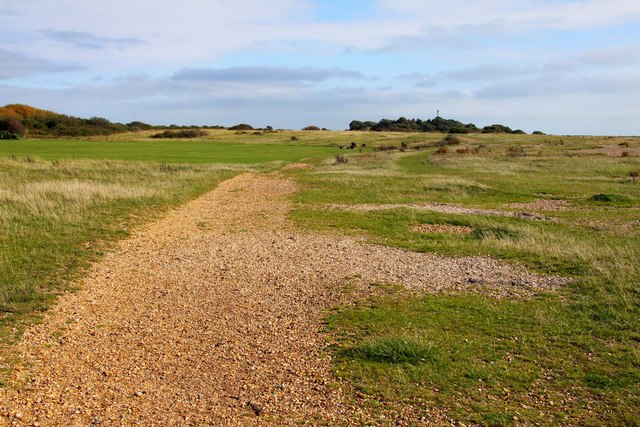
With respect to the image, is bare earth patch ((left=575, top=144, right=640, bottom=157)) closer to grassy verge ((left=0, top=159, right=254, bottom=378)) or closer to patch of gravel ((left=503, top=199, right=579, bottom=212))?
patch of gravel ((left=503, top=199, right=579, bottom=212))

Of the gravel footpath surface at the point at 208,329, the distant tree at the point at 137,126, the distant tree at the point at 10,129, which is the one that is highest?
the distant tree at the point at 137,126

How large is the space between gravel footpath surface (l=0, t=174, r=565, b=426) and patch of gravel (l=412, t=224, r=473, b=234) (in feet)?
9.68

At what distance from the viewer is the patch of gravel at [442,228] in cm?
1583

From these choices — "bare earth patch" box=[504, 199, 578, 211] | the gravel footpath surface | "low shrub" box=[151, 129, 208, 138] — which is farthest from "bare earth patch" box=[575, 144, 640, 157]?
"low shrub" box=[151, 129, 208, 138]

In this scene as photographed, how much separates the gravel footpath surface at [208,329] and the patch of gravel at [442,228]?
2950mm

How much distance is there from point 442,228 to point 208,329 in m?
10.3

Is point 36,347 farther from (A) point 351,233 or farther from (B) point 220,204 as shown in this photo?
(B) point 220,204

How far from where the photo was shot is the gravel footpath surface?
210 inches

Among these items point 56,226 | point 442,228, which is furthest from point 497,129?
point 56,226

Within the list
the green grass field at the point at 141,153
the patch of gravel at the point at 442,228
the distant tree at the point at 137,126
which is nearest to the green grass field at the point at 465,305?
the patch of gravel at the point at 442,228

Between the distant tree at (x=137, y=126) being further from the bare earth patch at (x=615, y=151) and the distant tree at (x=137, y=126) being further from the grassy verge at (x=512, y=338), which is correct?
the grassy verge at (x=512, y=338)

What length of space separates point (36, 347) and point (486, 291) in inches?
279

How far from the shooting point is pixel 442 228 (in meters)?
16.4

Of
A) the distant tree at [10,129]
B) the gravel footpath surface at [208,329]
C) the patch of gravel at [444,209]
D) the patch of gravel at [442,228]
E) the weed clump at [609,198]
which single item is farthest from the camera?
the distant tree at [10,129]
